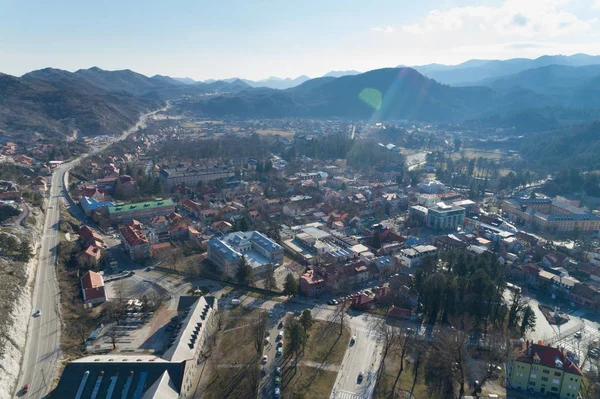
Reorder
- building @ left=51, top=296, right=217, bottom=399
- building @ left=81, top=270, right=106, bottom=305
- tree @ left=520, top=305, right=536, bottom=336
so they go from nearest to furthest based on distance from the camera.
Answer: building @ left=51, top=296, right=217, bottom=399
tree @ left=520, top=305, right=536, bottom=336
building @ left=81, top=270, right=106, bottom=305

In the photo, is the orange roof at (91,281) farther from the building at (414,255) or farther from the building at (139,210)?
the building at (414,255)

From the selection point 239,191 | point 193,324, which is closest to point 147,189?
point 239,191

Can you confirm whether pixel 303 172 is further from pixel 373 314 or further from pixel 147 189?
pixel 373 314

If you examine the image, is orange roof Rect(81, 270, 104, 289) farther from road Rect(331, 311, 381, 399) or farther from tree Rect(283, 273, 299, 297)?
road Rect(331, 311, 381, 399)

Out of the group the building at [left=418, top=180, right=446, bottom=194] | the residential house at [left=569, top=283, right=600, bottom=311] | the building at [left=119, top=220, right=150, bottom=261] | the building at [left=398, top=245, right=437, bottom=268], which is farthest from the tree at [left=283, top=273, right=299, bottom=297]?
the building at [left=418, top=180, right=446, bottom=194]

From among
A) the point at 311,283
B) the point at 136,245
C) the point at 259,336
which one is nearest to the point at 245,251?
the point at 311,283

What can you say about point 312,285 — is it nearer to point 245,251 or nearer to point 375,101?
point 245,251

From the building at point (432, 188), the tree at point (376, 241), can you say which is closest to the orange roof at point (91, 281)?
the tree at point (376, 241)
